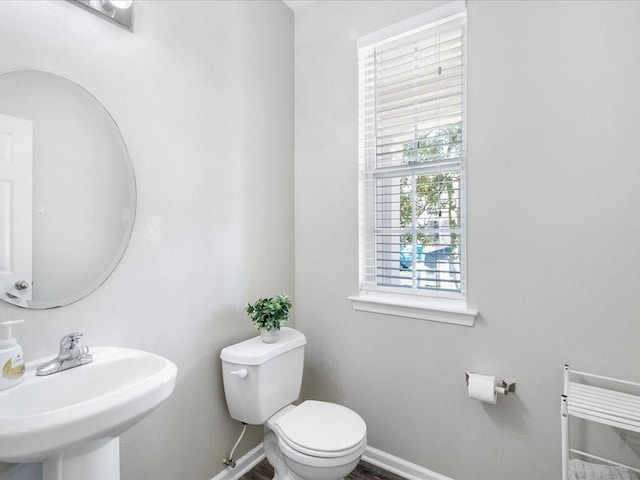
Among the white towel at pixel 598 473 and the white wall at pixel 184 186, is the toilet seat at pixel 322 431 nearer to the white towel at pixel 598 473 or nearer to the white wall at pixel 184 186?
the white wall at pixel 184 186

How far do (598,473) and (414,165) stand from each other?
4.73 feet

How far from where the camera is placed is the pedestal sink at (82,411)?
0.82 meters

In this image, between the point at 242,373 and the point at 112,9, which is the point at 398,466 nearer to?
the point at 242,373

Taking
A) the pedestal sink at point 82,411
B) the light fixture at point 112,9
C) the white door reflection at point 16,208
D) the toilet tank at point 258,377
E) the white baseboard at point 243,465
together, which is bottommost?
the white baseboard at point 243,465

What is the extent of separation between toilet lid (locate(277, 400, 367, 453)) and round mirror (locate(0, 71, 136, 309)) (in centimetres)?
101

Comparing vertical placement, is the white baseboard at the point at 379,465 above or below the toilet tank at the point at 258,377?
below

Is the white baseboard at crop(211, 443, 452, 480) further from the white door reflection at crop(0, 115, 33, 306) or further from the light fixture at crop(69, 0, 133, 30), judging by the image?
the light fixture at crop(69, 0, 133, 30)

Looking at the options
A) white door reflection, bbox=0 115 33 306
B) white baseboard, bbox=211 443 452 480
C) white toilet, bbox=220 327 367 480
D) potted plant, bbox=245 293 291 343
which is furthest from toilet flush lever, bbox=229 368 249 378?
white door reflection, bbox=0 115 33 306

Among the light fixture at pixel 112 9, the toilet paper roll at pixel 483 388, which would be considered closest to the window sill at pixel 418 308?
the toilet paper roll at pixel 483 388

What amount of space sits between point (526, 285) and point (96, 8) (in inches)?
81.2

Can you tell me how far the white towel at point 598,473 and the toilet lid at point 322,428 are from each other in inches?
29.7

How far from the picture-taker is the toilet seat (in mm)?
1398

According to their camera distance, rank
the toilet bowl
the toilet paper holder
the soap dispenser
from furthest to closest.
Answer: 1. the toilet paper holder
2. the toilet bowl
3. the soap dispenser

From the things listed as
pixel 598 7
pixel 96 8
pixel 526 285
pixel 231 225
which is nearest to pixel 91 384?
pixel 231 225
